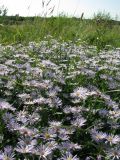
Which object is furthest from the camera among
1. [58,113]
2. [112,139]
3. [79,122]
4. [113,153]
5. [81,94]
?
[81,94]

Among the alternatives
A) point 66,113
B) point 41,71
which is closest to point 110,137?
point 66,113

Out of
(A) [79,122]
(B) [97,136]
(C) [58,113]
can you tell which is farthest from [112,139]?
(C) [58,113]

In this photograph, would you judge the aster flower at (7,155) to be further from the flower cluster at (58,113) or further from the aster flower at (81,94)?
the aster flower at (81,94)

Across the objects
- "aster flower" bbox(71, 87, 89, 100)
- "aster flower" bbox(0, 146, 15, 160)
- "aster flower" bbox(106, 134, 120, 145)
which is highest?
"aster flower" bbox(71, 87, 89, 100)

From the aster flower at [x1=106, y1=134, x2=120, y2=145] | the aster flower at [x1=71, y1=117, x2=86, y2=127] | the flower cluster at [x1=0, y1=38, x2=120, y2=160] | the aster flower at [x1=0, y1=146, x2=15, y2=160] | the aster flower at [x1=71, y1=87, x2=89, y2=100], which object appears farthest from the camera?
the aster flower at [x1=71, y1=87, x2=89, y2=100]

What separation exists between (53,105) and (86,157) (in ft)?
1.54

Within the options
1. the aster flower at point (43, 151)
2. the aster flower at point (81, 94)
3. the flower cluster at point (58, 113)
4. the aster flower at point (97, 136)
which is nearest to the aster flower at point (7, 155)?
the flower cluster at point (58, 113)

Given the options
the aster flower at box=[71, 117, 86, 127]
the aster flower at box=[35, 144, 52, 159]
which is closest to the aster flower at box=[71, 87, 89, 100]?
the aster flower at box=[71, 117, 86, 127]

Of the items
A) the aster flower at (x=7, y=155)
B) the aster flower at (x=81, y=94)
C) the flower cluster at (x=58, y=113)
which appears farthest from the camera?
the aster flower at (x=81, y=94)

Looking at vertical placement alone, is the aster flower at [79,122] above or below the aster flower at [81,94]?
below

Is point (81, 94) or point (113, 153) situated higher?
point (81, 94)

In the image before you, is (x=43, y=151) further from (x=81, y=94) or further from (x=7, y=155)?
(x=81, y=94)

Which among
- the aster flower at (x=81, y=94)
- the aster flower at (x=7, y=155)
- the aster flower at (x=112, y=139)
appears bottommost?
the aster flower at (x=112, y=139)

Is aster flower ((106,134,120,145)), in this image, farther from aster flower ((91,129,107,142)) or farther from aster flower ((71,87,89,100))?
aster flower ((71,87,89,100))
